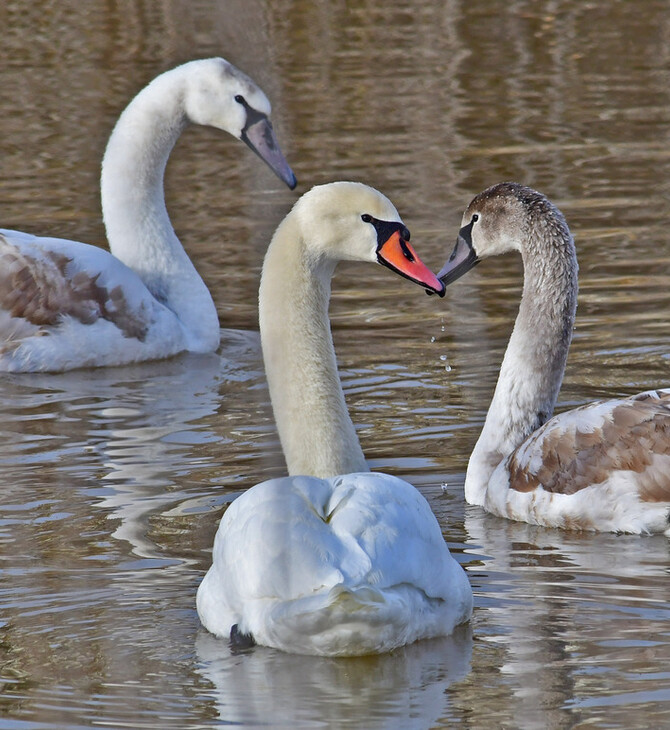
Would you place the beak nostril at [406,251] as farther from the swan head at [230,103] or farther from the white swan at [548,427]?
the swan head at [230,103]

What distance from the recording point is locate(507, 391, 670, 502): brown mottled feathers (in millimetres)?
6211

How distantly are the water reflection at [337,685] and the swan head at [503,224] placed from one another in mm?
2751

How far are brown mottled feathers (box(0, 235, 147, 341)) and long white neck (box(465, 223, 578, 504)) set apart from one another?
306cm

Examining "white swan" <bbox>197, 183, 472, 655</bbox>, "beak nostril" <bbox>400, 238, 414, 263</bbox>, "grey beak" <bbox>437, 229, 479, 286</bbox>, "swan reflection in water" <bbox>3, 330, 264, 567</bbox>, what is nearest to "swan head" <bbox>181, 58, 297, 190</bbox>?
"swan reflection in water" <bbox>3, 330, 264, 567</bbox>

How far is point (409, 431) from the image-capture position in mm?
7758

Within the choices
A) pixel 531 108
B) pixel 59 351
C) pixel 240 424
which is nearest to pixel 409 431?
pixel 240 424

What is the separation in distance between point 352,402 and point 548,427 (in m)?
1.89

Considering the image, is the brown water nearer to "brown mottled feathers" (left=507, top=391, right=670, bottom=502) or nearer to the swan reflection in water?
the swan reflection in water

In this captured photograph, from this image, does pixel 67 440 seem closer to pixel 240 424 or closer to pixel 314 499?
pixel 240 424

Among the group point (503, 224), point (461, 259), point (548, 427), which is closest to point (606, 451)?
point (548, 427)

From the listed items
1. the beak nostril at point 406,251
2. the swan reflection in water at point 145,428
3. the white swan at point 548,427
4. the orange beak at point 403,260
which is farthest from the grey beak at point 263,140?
the beak nostril at point 406,251

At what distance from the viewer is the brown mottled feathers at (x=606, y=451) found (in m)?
6.21

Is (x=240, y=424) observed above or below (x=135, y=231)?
below

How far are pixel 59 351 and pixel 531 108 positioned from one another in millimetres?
9053
